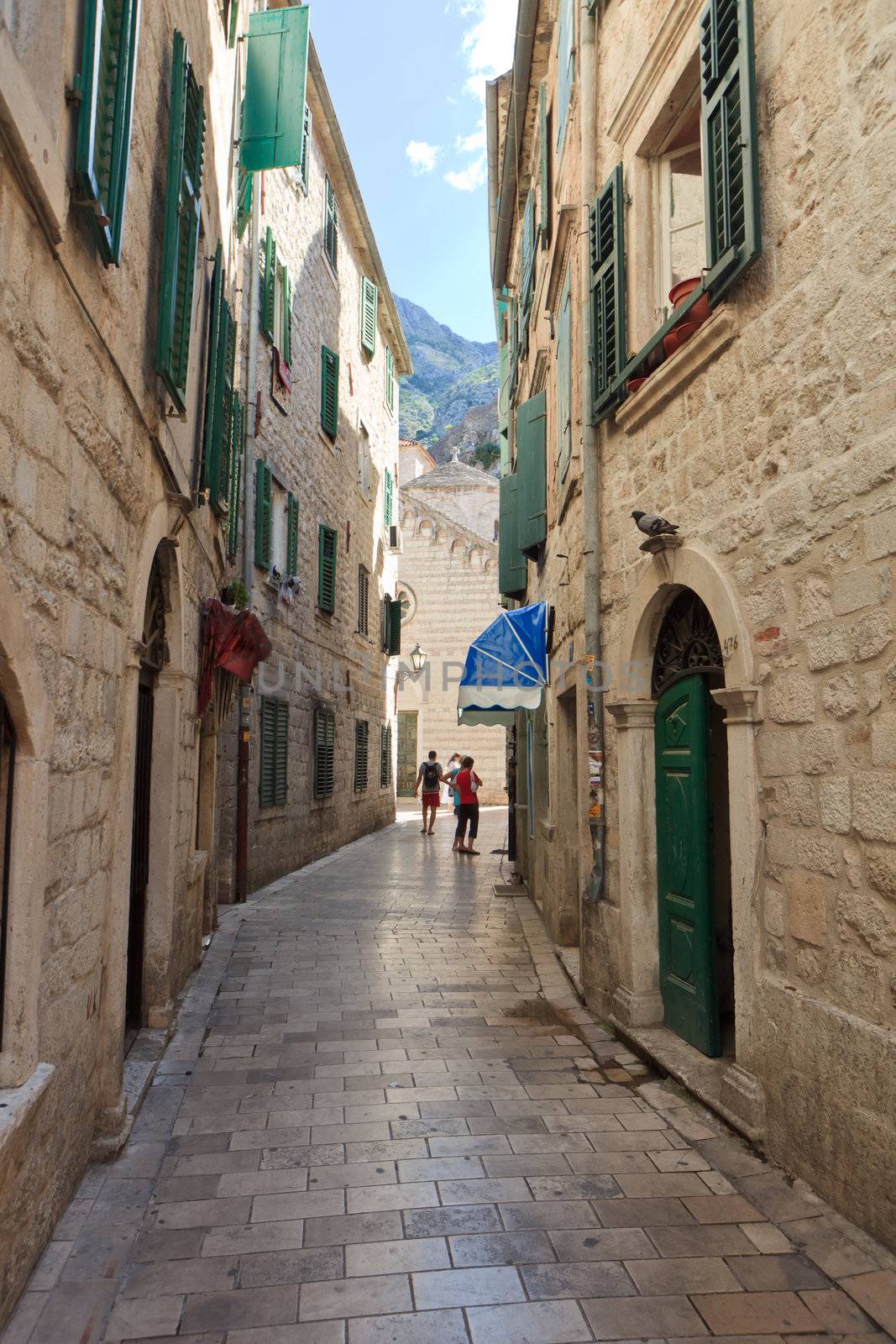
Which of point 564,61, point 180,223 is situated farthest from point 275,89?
point 180,223

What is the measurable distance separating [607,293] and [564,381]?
5.33ft

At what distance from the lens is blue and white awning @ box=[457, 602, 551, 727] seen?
29.2 ft

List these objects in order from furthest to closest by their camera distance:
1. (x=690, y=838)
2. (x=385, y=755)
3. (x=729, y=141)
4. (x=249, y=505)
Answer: (x=385, y=755), (x=249, y=505), (x=690, y=838), (x=729, y=141)

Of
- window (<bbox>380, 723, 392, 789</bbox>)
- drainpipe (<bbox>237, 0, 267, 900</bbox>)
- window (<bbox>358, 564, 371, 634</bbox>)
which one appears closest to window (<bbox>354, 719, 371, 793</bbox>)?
window (<bbox>358, 564, 371, 634</bbox>)

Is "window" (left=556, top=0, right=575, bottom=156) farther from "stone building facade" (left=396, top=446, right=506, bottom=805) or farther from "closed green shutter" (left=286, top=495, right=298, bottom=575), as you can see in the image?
"stone building facade" (left=396, top=446, right=506, bottom=805)

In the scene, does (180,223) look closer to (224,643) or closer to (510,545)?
(224,643)

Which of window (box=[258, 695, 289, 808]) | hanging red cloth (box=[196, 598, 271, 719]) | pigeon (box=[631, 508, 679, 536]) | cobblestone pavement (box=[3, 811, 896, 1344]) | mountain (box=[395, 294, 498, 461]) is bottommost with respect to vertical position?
cobblestone pavement (box=[3, 811, 896, 1344])

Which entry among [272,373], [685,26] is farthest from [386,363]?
[685,26]

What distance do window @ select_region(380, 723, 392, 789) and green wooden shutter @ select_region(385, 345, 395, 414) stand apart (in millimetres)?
7652

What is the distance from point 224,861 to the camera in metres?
9.96

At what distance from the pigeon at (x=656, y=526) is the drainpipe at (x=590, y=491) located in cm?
124

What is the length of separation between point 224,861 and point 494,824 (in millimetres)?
12475

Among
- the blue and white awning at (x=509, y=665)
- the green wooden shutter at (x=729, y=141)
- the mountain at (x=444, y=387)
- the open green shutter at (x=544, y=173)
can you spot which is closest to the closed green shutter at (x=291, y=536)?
the blue and white awning at (x=509, y=665)

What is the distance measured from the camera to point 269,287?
11.5 meters
